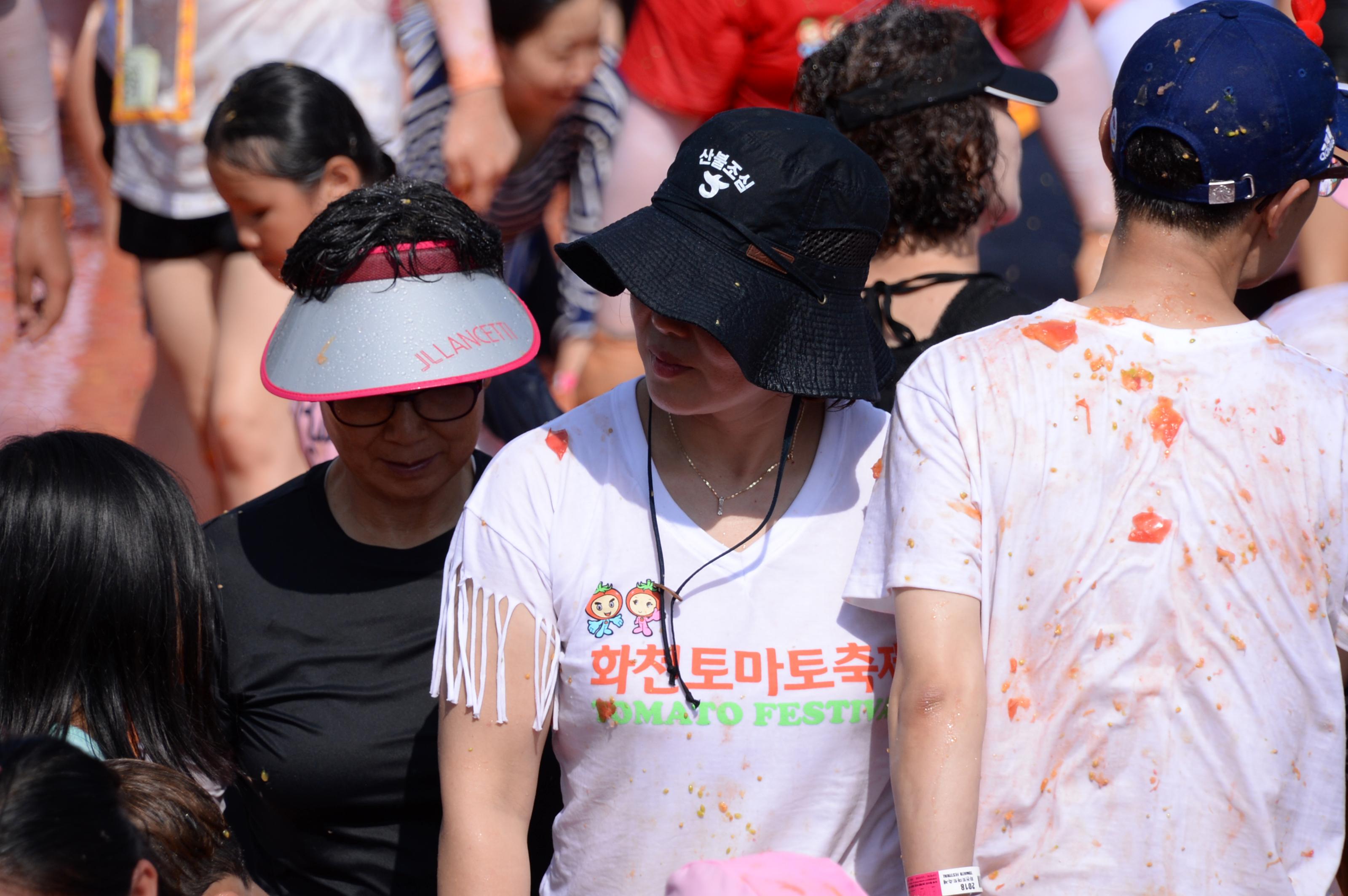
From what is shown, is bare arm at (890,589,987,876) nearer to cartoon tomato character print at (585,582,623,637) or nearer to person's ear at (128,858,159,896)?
cartoon tomato character print at (585,582,623,637)

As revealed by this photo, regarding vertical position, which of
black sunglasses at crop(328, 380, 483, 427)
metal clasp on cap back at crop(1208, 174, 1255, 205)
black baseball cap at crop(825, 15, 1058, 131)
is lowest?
black sunglasses at crop(328, 380, 483, 427)

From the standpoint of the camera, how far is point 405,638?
7.18 ft

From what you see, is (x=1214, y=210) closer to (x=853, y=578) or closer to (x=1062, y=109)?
(x=853, y=578)

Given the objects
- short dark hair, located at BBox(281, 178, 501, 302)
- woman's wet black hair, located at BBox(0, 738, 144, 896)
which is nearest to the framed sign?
short dark hair, located at BBox(281, 178, 501, 302)

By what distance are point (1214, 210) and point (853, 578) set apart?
635mm

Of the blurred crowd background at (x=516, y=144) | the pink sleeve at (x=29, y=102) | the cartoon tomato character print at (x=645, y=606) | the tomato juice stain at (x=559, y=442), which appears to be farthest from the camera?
the pink sleeve at (x=29, y=102)

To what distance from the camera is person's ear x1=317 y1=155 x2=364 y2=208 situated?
124 inches

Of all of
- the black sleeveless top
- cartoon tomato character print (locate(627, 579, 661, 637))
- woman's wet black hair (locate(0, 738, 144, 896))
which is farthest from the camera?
the black sleeveless top

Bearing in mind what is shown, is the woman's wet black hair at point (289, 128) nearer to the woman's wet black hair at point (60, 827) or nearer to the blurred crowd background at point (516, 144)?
the blurred crowd background at point (516, 144)

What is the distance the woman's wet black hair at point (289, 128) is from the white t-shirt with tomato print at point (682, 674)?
1557 millimetres

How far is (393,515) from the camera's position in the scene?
7.54ft

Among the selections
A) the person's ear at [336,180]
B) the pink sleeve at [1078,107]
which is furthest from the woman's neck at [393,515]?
the pink sleeve at [1078,107]

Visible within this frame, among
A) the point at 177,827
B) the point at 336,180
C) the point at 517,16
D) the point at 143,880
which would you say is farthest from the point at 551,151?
the point at 143,880

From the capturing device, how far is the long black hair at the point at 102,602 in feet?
6.18
